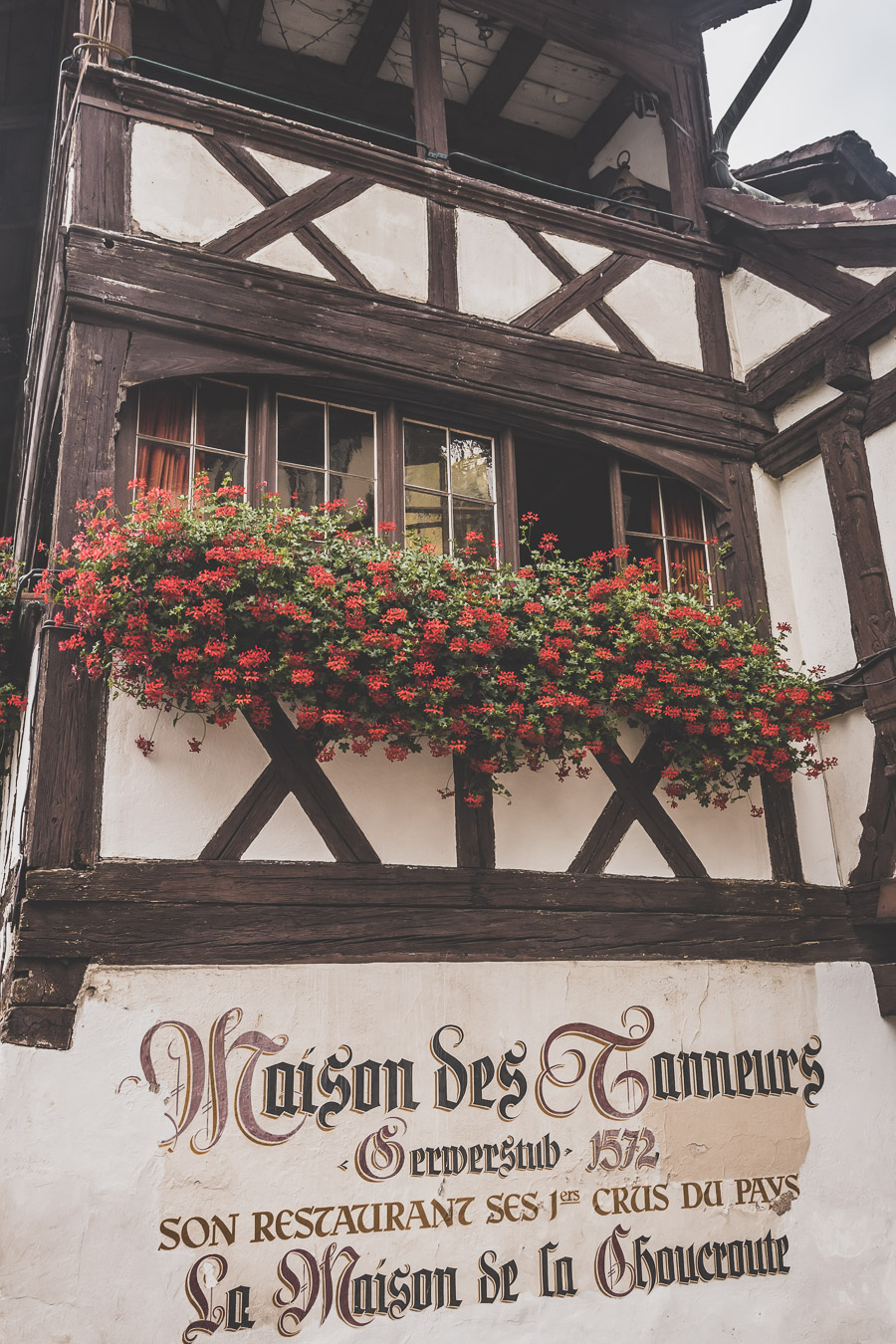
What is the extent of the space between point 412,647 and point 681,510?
287cm

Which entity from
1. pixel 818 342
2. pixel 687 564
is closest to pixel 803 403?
pixel 818 342

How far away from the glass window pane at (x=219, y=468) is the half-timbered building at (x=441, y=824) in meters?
0.04

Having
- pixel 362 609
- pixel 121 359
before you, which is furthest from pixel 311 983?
pixel 121 359

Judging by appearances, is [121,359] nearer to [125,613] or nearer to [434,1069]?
[125,613]

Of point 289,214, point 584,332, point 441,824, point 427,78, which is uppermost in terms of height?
point 427,78

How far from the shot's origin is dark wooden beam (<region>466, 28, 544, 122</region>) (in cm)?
867

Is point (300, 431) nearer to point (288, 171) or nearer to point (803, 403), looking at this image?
point (288, 171)

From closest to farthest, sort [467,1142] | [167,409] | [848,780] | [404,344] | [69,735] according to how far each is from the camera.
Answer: [69,735] < [467,1142] < [167,409] < [404,344] < [848,780]

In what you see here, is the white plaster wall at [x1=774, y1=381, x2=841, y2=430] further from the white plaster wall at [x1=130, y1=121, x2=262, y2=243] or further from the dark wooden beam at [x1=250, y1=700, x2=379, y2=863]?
the dark wooden beam at [x1=250, y1=700, x2=379, y2=863]

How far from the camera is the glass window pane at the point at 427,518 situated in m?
6.61

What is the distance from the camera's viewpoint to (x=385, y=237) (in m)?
6.96

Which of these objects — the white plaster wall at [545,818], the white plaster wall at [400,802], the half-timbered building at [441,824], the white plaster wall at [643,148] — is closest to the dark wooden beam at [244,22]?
the half-timbered building at [441,824]

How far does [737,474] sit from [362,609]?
10.9ft

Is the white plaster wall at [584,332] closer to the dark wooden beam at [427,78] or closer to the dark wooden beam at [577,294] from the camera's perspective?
the dark wooden beam at [577,294]
